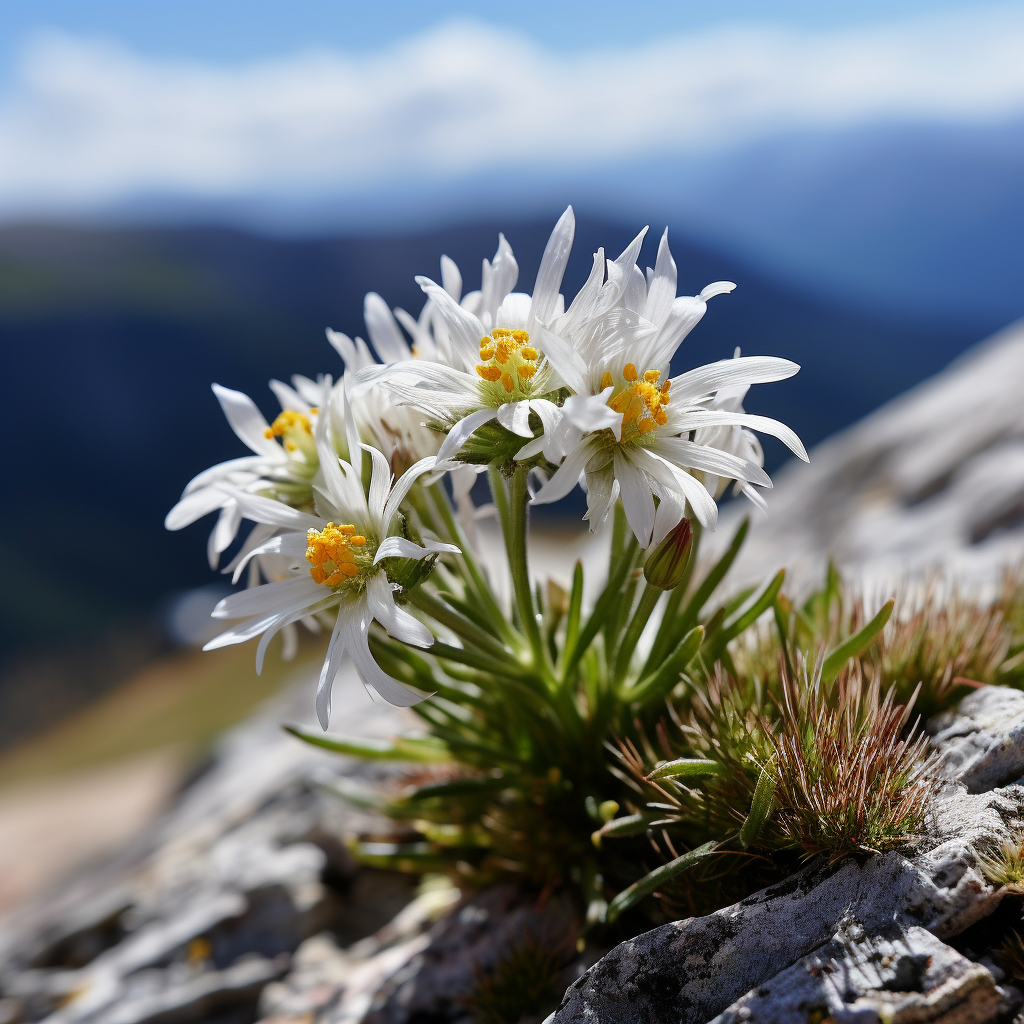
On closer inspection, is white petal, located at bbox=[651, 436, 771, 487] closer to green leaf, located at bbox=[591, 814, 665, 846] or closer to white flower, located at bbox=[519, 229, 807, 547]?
white flower, located at bbox=[519, 229, 807, 547]

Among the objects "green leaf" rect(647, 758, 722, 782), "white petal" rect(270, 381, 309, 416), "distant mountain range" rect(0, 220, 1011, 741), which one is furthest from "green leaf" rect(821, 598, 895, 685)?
"distant mountain range" rect(0, 220, 1011, 741)

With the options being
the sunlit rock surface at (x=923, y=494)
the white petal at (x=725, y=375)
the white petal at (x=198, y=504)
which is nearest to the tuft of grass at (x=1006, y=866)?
the white petal at (x=725, y=375)

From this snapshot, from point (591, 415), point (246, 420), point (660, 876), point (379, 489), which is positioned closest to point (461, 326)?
point (379, 489)

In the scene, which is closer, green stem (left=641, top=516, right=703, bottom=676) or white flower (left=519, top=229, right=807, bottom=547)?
white flower (left=519, top=229, right=807, bottom=547)

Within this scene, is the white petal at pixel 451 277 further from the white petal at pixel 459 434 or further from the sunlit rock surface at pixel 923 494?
the sunlit rock surface at pixel 923 494

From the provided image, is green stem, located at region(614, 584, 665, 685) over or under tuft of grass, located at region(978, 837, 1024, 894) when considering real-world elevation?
over

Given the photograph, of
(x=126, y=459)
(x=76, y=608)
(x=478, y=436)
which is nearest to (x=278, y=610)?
(x=478, y=436)
